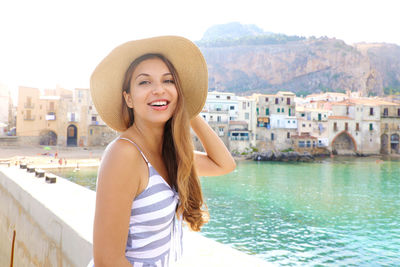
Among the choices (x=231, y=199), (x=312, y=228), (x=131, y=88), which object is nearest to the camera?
(x=131, y=88)

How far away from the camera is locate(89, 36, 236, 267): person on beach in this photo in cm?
115

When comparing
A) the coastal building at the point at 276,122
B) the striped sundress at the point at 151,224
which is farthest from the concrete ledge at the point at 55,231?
the coastal building at the point at 276,122

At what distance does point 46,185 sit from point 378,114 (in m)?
51.5

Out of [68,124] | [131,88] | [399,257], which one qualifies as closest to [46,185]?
[131,88]

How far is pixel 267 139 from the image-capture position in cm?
4472

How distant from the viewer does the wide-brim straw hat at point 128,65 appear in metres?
1.47

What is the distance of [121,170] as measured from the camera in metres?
1.13

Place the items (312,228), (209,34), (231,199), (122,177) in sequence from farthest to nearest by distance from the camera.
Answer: (209,34) < (231,199) < (312,228) < (122,177)

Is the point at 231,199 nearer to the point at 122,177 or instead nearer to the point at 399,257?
the point at 399,257

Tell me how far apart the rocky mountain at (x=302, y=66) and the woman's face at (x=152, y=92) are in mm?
82202

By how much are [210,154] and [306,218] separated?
45.2ft

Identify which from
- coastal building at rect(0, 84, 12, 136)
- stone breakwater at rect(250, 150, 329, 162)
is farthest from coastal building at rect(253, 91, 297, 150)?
coastal building at rect(0, 84, 12, 136)

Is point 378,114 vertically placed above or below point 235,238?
above

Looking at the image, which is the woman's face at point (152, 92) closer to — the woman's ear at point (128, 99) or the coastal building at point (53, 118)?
the woman's ear at point (128, 99)
